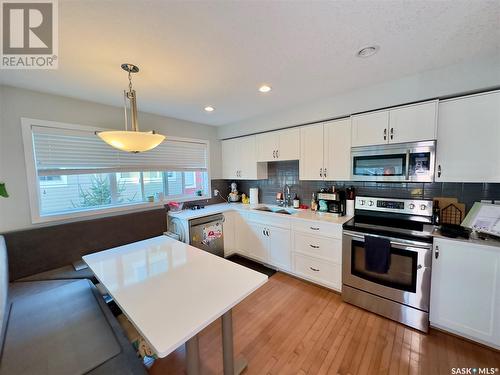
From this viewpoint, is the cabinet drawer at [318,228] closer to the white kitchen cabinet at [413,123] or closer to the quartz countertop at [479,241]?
the quartz countertop at [479,241]

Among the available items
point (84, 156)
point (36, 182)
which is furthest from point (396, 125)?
point (36, 182)

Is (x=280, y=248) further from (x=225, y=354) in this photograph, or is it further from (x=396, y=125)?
(x=396, y=125)

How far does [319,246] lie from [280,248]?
0.59 meters

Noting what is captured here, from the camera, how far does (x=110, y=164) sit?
2.56 metres

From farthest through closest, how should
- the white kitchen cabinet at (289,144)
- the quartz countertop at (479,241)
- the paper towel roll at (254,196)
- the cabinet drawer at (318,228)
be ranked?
the paper towel roll at (254,196) → the white kitchen cabinet at (289,144) → the cabinet drawer at (318,228) → the quartz countertop at (479,241)

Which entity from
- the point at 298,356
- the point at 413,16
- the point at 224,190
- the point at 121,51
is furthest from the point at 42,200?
the point at 413,16

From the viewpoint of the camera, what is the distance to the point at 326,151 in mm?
2582

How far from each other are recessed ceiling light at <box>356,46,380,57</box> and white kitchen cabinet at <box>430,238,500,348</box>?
165cm

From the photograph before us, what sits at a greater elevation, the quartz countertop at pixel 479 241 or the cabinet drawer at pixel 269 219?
the quartz countertop at pixel 479 241

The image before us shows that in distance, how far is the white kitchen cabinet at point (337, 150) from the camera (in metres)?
2.40

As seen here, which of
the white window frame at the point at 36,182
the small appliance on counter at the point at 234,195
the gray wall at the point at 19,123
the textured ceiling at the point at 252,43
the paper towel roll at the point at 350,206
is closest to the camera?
the textured ceiling at the point at 252,43

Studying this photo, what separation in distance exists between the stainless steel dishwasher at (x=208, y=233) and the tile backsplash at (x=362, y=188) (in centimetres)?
76

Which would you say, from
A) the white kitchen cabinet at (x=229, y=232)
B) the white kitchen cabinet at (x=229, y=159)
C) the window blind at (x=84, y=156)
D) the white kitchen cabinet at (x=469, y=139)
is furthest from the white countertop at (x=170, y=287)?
the white kitchen cabinet at (x=229, y=159)

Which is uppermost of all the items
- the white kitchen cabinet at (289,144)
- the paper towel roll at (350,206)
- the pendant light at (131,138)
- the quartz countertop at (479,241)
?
the white kitchen cabinet at (289,144)
